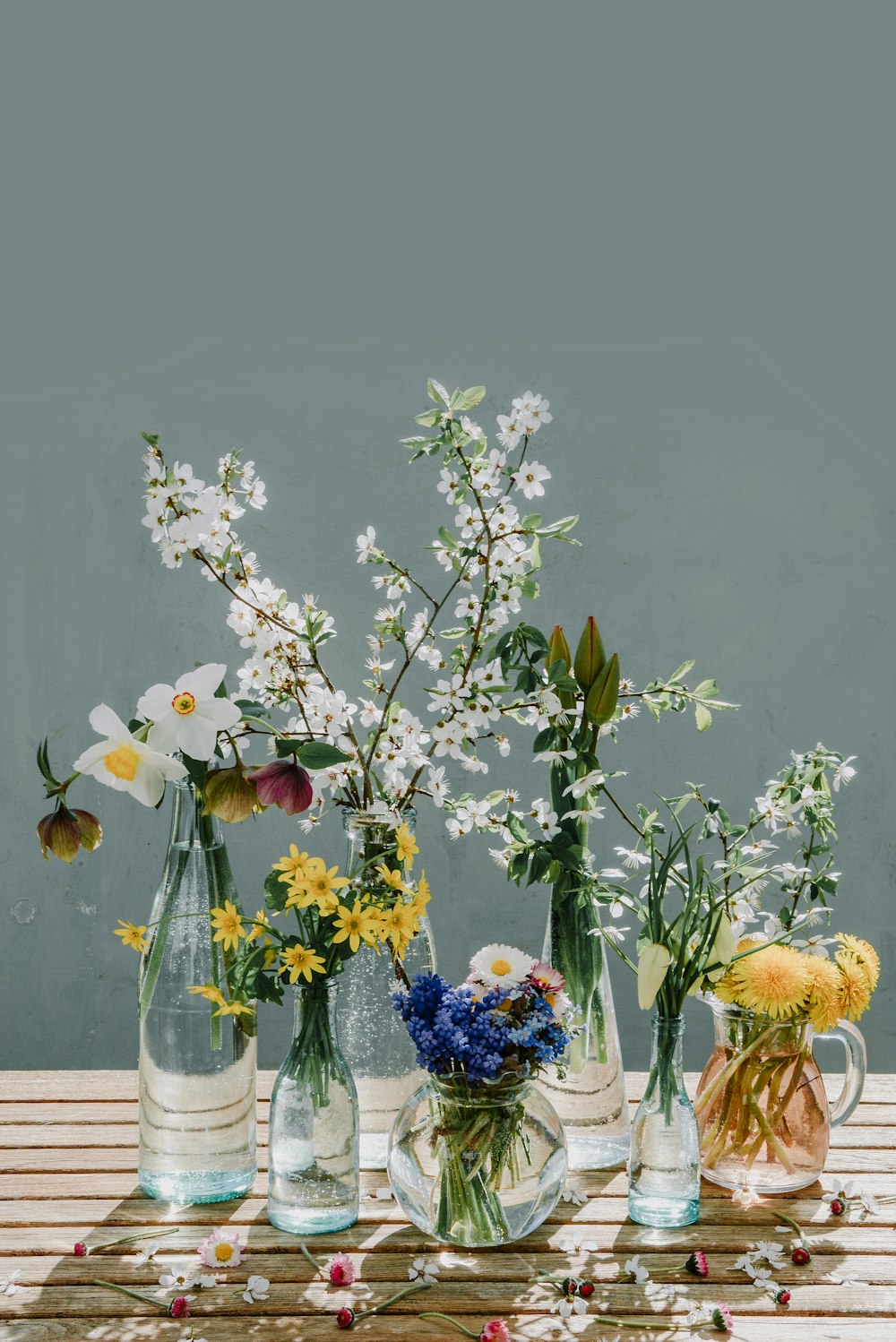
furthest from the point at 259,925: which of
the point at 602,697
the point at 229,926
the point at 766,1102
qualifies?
the point at 766,1102

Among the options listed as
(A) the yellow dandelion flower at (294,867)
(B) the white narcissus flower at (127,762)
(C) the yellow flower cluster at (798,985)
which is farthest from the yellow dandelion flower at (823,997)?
(B) the white narcissus flower at (127,762)

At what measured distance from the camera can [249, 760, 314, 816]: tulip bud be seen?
3.34 ft

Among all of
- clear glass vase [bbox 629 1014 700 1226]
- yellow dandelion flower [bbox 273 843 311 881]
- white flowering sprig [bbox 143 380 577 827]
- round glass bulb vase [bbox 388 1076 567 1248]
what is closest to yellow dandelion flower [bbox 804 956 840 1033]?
clear glass vase [bbox 629 1014 700 1226]

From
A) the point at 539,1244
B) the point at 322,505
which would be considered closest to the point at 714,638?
the point at 322,505

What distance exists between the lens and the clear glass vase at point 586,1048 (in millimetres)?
1180

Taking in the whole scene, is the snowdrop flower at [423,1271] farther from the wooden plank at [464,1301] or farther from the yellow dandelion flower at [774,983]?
the yellow dandelion flower at [774,983]

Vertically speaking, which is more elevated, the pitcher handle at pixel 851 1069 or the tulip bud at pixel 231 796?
the tulip bud at pixel 231 796

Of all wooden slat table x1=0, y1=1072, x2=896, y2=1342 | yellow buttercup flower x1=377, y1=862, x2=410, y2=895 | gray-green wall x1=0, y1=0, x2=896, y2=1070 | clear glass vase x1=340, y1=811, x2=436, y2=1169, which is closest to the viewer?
wooden slat table x1=0, y1=1072, x2=896, y2=1342

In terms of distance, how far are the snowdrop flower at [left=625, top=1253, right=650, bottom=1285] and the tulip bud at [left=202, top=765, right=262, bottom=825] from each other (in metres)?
0.48

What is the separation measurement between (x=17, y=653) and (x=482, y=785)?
992 millimetres

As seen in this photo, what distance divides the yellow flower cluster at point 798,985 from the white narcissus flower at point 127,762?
53cm

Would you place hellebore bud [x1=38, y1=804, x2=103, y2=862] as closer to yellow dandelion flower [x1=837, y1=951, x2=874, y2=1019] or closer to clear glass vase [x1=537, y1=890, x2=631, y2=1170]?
clear glass vase [x1=537, y1=890, x2=631, y2=1170]

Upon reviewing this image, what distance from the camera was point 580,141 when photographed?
8.09 feet

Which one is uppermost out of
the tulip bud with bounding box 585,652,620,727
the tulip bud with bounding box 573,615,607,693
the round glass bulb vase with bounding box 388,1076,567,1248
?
the tulip bud with bounding box 573,615,607,693
